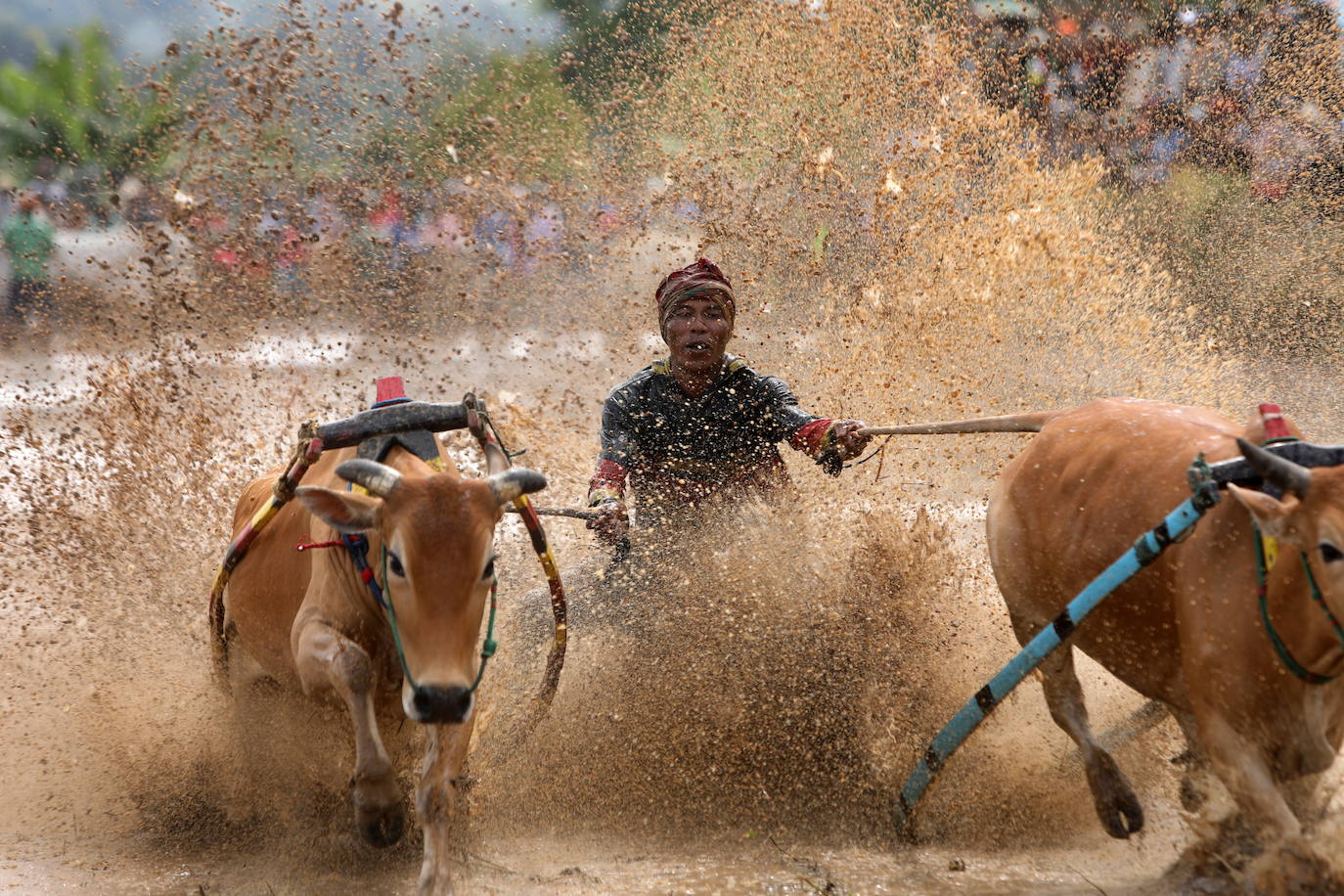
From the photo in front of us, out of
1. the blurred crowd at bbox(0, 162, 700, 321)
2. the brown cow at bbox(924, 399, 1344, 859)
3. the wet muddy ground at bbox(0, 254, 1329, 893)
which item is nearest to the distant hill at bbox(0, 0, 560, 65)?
the blurred crowd at bbox(0, 162, 700, 321)

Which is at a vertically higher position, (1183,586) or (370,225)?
(370,225)

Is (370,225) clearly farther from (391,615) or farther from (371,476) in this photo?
(391,615)

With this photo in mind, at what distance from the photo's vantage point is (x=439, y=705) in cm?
271

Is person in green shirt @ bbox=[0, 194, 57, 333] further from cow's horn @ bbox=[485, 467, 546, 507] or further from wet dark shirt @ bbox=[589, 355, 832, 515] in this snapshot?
cow's horn @ bbox=[485, 467, 546, 507]

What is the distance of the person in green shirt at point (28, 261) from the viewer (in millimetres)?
8977

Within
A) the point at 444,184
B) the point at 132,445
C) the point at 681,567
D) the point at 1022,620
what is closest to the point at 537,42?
the point at 444,184

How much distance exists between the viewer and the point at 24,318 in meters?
9.83

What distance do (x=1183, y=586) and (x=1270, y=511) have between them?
419mm

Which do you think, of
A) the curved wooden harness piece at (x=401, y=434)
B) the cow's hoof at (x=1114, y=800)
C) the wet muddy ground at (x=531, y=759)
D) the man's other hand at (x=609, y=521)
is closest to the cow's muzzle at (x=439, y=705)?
the curved wooden harness piece at (x=401, y=434)

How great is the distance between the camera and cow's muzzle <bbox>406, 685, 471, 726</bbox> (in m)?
2.71

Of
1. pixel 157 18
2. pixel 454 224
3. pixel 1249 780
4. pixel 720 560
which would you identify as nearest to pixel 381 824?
pixel 720 560

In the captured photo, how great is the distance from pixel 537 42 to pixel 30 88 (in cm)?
419

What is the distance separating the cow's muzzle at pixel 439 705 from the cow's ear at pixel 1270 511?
5.76 feet

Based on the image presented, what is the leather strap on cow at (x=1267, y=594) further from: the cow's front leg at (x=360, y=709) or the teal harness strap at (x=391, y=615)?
the cow's front leg at (x=360, y=709)
